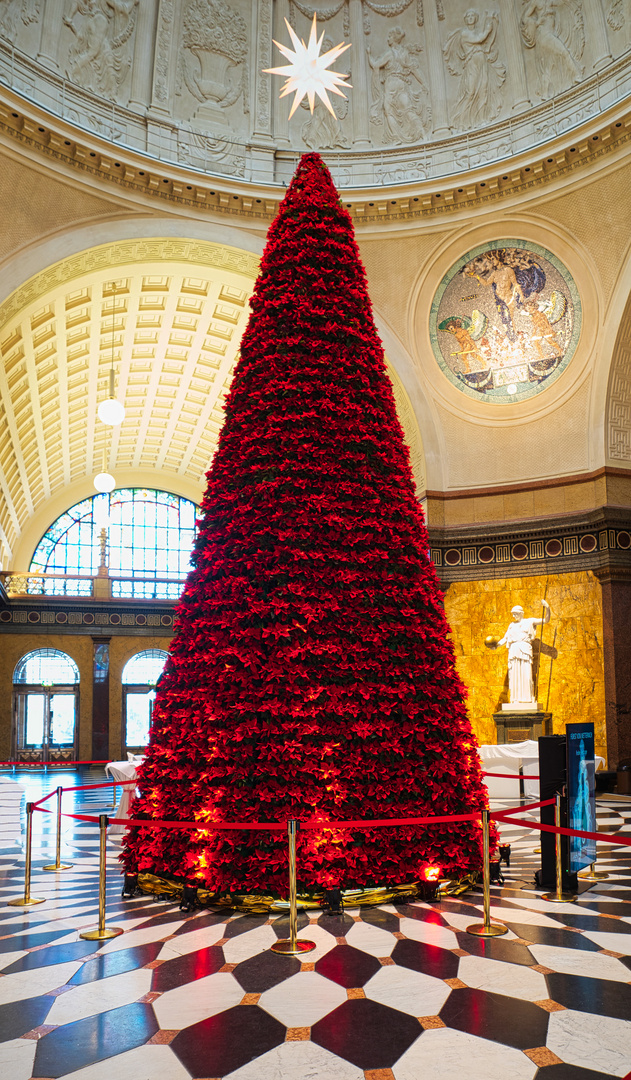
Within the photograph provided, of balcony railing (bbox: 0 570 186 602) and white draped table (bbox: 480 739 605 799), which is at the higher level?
balcony railing (bbox: 0 570 186 602)

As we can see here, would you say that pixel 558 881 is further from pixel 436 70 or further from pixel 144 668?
pixel 144 668

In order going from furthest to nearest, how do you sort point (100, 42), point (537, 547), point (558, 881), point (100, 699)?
point (100, 699) → point (537, 547) → point (100, 42) → point (558, 881)

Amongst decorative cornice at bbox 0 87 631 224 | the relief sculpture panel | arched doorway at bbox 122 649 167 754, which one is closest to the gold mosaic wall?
decorative cornice at bbox 0 87 631 224

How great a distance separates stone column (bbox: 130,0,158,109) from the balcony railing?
45.0 feet

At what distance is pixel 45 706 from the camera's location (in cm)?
2420

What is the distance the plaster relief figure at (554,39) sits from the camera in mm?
14852

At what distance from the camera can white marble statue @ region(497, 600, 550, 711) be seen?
14898 mm

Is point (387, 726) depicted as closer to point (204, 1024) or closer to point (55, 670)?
point (204, 1024)

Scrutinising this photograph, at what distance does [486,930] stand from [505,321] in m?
13.8

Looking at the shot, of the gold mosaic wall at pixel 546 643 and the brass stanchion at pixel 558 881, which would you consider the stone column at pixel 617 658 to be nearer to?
the gold mosaic wall at pixel 546 643

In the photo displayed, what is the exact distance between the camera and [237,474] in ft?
21.4

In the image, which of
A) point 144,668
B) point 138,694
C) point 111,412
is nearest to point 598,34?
point 111,412

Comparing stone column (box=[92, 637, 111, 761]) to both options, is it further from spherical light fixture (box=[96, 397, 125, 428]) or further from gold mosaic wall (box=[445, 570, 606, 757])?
gold mosaic wall (box=[445, 570, 606, 757])

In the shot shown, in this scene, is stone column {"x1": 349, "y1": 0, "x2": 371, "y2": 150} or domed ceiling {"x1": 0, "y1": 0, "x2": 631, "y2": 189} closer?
domed ceiling {"x1": 0, "y1": 0, "x2": 631, "y2": 189}
